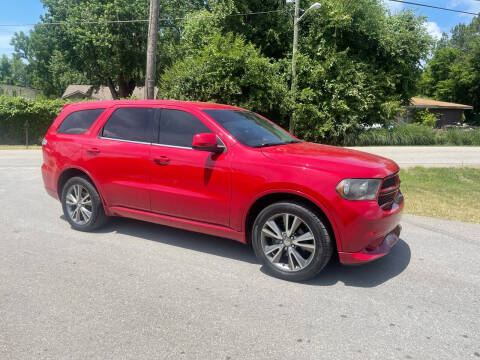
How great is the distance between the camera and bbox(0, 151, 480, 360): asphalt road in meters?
2.92

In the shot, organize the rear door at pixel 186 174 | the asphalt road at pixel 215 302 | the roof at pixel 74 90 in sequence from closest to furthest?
the asphalt road at pixel 215 302 → the rear door at pixel 186 174 → the roof at pixel 74 90

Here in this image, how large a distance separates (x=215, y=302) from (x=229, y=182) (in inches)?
50.0

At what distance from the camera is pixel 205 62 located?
19.1 meters

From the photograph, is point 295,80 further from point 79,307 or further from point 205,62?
point 79,307

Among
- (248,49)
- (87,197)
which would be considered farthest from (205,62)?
(87,197)

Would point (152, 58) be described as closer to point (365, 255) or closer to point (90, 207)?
point (90, 207)

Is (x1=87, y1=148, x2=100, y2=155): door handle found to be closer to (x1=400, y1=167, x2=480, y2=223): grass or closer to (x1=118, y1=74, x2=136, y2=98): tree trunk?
(x1=400, y1=167, x2=480, y2=223): grass

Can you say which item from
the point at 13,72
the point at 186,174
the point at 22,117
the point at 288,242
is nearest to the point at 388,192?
the point at 288,242

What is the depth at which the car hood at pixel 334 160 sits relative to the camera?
3.86 meters

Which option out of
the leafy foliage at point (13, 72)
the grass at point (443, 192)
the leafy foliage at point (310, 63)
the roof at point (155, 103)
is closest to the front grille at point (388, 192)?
the roof at point (155, 103)

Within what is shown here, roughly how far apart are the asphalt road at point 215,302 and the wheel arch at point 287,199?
48 centimetres

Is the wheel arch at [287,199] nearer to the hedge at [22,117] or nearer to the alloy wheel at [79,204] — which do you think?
the alloy wheel at [79,204]

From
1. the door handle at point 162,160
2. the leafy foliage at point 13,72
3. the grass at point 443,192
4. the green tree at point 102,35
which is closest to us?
the door handle at point 162,160

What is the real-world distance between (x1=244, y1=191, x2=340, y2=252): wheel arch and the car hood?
13.3 inches
